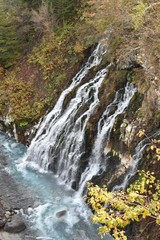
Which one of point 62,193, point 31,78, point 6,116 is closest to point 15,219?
point 62,193

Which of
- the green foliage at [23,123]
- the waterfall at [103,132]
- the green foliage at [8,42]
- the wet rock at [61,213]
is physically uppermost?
the green foliage at [8,42]

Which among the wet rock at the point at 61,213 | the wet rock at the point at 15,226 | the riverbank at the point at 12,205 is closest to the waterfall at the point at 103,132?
the wet rock at the point at 61,213

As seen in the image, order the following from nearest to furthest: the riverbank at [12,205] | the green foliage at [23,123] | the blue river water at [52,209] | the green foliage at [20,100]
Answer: the riverbank at [12,205]
the blue river water at [52,209]
the green foliage at [23,123]
the green foliage at [20,100]

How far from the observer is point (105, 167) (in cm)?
1312

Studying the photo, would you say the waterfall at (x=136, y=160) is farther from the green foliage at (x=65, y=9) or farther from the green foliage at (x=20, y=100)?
the green foliage at (x=65, y=9)

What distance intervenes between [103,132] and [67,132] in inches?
103

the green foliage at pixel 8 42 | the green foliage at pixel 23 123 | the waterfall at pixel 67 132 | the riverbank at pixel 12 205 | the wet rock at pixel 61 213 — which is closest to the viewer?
the riverbank at pixel 12 205

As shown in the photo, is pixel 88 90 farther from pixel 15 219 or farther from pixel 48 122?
pixel 15 219

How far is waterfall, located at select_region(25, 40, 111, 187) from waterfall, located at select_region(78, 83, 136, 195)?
2.33 feet

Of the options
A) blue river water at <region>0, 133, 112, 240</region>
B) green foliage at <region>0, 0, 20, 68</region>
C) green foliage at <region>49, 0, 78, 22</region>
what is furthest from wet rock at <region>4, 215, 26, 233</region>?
green foliage at <region>49, 0, 78, 22</region>

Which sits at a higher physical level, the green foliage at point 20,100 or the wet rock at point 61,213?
the green foliage at point 20,100

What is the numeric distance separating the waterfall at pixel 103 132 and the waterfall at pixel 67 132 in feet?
2.33

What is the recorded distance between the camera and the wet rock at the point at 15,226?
11077 millimetres

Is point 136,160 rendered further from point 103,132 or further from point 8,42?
point 8,42
